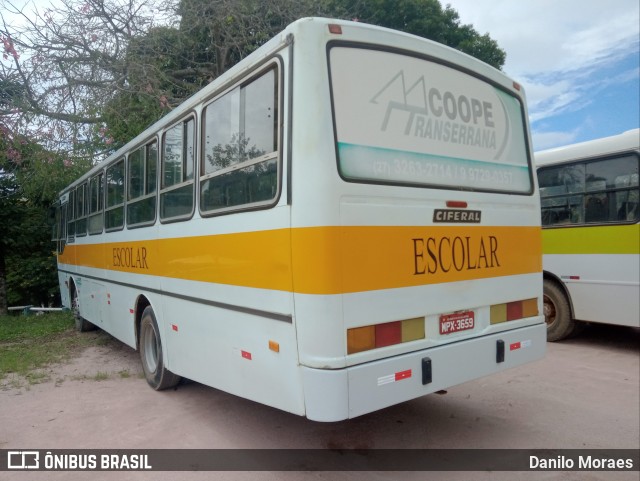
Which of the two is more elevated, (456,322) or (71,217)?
(71,217)

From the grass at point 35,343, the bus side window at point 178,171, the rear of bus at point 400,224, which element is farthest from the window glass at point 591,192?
the grass at point 35,343

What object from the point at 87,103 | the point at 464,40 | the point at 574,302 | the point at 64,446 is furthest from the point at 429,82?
the point at 464,40

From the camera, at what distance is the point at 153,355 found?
576 centimetres

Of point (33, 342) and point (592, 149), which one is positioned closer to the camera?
point (592, 149)

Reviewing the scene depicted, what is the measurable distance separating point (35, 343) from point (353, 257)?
7.89m

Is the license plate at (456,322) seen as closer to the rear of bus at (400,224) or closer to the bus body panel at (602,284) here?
the rear of bus at (400,224)

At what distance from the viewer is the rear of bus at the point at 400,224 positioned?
3098 mm

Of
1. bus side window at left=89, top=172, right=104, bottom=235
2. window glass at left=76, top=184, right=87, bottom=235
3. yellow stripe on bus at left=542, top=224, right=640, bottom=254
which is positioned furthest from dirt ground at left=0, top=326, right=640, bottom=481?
window glass at left=76, top=184, right=87, bottom=235

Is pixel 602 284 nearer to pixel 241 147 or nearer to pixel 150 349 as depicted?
pixel 241 147

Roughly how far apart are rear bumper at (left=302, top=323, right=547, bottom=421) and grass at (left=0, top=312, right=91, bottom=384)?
15.3 feet

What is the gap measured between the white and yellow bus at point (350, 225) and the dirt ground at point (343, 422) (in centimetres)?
56

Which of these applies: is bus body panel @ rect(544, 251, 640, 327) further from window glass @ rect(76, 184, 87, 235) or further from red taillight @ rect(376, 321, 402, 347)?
window glass @ rect(76, 184, 87, 235)

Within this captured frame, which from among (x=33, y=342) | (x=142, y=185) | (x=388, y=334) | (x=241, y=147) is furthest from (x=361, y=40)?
(x=33, y=342)

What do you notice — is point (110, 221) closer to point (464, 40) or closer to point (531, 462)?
point (531, 462)
